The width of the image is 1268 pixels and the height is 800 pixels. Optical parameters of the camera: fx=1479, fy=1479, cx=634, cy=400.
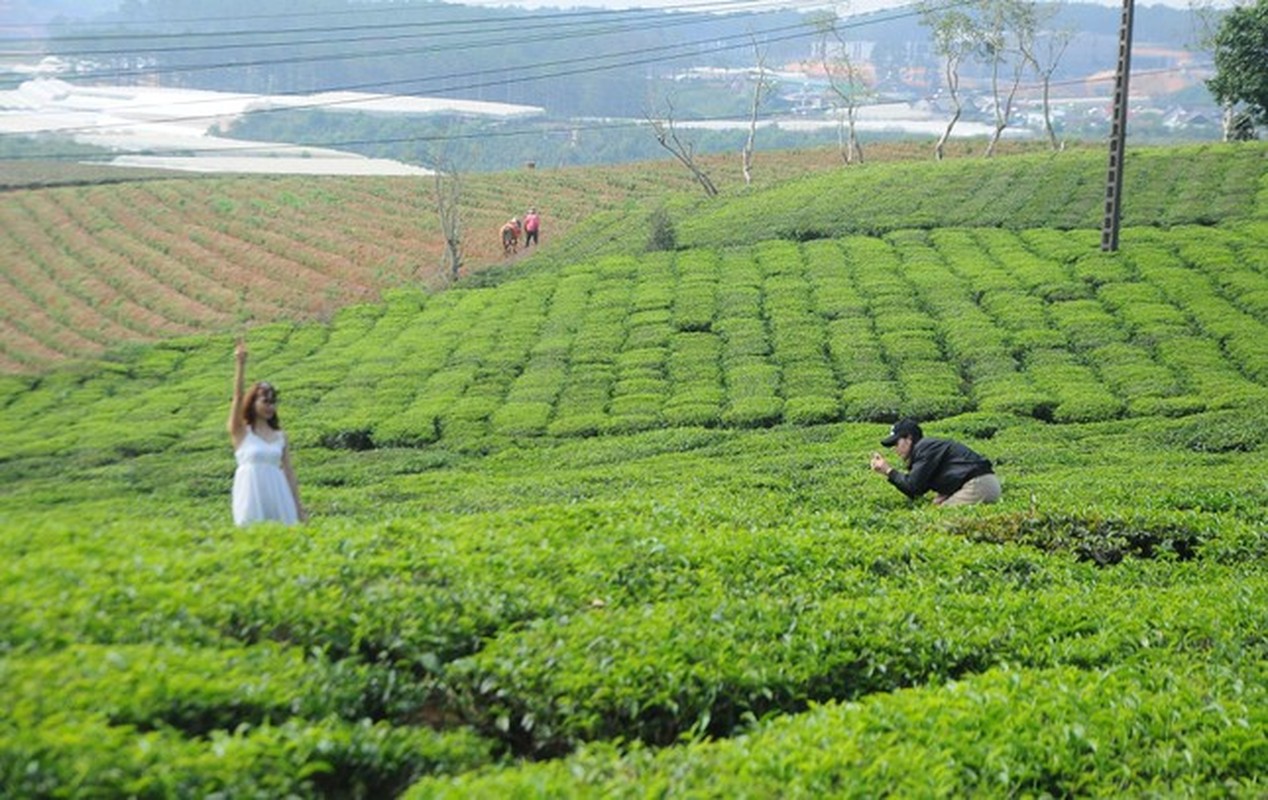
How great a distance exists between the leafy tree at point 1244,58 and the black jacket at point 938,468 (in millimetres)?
34401

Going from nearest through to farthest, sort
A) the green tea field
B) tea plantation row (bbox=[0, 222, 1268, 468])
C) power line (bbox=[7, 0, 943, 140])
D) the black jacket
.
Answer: the green tea field → the black jacket → tea plantation row (bbox=[0, 222, 1268, 468]) → power line (bbox=[7, 0, 943, 140])

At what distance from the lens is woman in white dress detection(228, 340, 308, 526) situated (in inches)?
412

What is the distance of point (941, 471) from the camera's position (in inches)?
567

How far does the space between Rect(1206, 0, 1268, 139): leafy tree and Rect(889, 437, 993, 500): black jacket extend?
34401 mm

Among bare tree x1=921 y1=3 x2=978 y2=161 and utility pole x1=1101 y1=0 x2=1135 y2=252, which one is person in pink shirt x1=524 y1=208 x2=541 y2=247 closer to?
utility pole x1=1101 y1=0 x2=1135 y2=252

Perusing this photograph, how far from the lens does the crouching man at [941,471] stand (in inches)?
559

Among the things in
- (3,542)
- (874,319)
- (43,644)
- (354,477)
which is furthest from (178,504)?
(874,319)

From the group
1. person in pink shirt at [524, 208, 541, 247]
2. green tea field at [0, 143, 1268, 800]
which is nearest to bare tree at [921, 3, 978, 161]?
green tea field at [0, 143, 1268, 800]

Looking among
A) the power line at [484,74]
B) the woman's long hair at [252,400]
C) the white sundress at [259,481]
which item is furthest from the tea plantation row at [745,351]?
the power line at [484,74]

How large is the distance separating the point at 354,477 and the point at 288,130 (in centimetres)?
5927

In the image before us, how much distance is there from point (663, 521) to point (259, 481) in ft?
10.2

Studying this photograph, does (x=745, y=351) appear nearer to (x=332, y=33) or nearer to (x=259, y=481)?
(x=259, y=481)

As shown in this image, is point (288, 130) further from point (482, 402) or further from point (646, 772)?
point (646, 772)

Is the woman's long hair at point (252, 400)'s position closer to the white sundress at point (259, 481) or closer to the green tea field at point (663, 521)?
the white sundress at point (259, 481)
